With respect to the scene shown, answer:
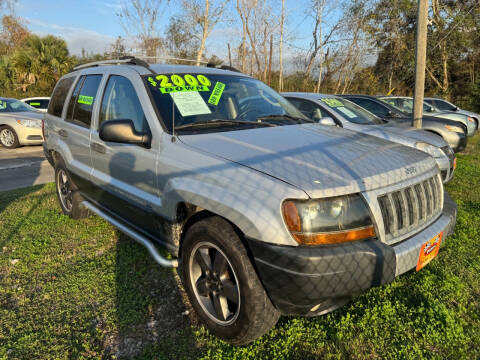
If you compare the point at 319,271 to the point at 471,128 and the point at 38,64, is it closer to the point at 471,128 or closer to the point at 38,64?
the point at 471,128

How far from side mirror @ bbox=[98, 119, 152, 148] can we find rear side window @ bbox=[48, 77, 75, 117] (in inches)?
80.2

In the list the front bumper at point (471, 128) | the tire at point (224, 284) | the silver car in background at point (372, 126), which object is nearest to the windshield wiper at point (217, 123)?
the tire at point (224, 284)

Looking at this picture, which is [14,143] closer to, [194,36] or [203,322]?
[194,36]

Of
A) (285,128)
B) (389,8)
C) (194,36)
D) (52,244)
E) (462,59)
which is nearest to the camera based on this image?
(285,128)

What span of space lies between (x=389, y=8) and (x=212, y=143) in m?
22.3

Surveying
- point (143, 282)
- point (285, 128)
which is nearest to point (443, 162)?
point (285, 128)

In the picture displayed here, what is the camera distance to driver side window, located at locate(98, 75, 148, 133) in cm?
288

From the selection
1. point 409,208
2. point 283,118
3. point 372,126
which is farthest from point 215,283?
point 372,126

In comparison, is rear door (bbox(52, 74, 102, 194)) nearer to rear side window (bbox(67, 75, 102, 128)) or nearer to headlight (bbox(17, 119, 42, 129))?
rear side window (bbox(67, 75, 102, 128))

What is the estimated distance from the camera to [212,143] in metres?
2.46

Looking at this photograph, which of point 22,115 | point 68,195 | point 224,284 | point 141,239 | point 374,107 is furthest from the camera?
point 22,115

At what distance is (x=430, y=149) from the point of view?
5496 mm

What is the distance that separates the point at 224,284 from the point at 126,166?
1.40 metres

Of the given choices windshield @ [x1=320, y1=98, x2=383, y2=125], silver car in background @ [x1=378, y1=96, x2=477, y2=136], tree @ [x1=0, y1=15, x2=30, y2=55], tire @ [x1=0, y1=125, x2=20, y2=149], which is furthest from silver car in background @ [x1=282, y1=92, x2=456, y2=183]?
tree @ [x1=0, y1=15, x2=30, y2=55]
